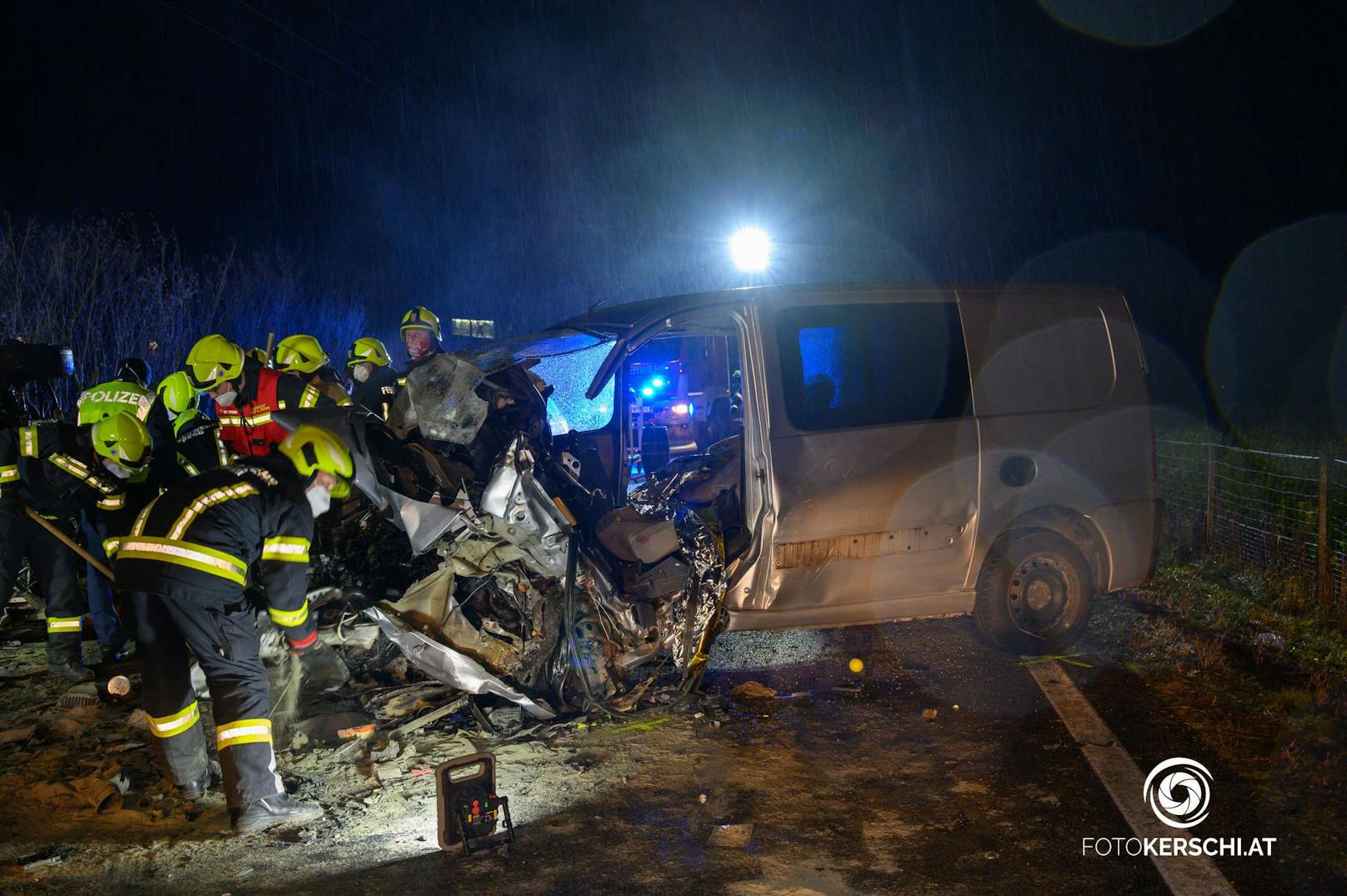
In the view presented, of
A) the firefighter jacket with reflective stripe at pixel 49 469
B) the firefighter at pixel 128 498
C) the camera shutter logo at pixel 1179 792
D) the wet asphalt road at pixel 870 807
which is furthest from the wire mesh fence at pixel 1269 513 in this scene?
the firefighter jacket with reflective stripe at pixel 49 469

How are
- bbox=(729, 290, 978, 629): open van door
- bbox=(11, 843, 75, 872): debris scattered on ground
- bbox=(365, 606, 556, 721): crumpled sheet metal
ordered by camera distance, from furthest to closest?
bbox=(729, 290, 978, 629): open van door → bbox=(365, 606, 556, 721): crumpled sheet metal → bbox=(11, 843, 75, 872): debris scattered on ground

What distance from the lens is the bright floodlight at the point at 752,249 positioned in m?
14.0

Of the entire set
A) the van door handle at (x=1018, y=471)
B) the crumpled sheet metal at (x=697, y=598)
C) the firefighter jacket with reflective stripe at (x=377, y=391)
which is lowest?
the crumpled sheet metal at (x=697, y=598)

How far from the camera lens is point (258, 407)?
19.8 feet

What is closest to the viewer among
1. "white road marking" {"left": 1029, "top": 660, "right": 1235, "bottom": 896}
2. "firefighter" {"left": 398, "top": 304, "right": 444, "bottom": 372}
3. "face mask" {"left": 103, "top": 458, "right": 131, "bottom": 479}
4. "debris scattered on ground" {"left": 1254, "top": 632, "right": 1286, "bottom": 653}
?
"white road marking" {"left": 1029, "top": 660, "right": 1235, "bottom": 896}

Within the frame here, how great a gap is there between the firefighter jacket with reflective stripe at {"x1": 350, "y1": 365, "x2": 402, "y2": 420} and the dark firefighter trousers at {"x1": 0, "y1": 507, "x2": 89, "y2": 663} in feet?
6.76

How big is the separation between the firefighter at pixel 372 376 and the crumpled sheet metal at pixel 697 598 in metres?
2.54

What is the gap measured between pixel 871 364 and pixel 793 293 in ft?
1.90

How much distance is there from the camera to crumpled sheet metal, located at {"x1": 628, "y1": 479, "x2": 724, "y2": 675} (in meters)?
4.34

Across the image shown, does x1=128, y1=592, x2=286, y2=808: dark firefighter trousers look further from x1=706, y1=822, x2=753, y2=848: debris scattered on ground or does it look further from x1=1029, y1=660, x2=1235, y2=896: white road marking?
x1=1029, y1=660, x2=1235, y2=896: white road marking

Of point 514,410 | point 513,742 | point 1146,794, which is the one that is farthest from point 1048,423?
point 513,742

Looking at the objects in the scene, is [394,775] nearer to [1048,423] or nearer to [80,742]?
[80,742]

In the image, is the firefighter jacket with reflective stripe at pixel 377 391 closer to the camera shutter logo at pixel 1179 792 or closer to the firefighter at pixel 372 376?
the firefighter at pixel 372 376

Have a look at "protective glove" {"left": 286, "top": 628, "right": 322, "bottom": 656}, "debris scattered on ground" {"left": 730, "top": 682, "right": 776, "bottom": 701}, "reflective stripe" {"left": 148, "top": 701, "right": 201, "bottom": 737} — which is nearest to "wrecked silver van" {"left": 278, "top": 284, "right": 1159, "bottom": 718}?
"protective glove" {"left": 286, "top": 628, "right": 322, "bottom": 656}
